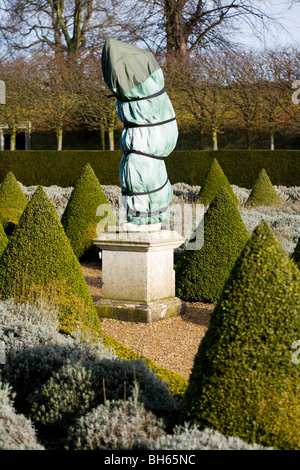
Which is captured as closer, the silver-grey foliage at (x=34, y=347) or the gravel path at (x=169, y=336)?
the silver-grey foliage at (x=34, y=347)

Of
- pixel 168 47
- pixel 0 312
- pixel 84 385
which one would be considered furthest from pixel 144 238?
pixel 168 47

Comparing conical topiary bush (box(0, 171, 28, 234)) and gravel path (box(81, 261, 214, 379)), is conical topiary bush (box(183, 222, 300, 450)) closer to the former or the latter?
gravel path (box(81, 261, 214, 379))

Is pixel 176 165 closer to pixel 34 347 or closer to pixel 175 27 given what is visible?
pixel 175 27

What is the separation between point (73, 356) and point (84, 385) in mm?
413

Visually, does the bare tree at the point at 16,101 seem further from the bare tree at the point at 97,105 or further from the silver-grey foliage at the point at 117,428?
the silver-grey foliage at the point at 117,428

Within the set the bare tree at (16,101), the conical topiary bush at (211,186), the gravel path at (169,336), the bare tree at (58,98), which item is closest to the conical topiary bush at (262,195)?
the conical topiary bush at (211,186)

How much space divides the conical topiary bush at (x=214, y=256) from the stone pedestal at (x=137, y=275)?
51 centimetres

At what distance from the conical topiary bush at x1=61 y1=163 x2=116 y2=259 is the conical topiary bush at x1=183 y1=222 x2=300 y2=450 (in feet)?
21.0

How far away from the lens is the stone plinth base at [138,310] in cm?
598

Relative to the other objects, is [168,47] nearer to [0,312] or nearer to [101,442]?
[0,312]

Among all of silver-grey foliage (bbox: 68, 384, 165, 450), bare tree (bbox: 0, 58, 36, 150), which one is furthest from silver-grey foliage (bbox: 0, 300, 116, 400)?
bare tree (bbox: 0, 58, 36, 150)

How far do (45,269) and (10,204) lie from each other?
6.47 m

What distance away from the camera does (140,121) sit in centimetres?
606

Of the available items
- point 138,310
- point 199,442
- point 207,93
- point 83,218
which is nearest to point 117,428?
point 199,442
